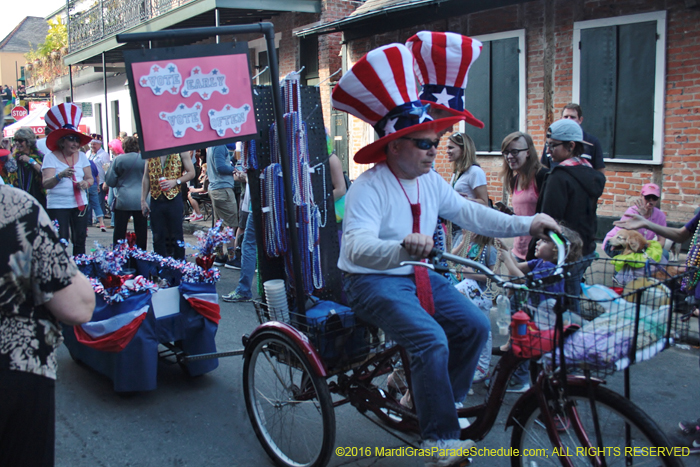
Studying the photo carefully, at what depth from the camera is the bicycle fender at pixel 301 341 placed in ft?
10.2

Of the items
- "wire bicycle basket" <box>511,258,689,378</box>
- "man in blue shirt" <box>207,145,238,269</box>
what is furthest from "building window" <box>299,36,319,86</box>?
"wire bicycle basket" <box>511,258,689,378</box>

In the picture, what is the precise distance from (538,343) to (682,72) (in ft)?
24.8

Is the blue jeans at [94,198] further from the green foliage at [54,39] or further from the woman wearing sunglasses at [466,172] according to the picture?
the green foliage at [54,39]

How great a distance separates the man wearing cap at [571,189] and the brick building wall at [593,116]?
16.7 ft

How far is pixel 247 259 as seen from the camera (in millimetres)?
7027

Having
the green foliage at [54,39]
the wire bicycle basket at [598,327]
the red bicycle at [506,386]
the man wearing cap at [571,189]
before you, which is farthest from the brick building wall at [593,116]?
the green foliage at [54,39]

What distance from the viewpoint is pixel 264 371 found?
12.1ft

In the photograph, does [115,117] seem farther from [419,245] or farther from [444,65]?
[419,245]

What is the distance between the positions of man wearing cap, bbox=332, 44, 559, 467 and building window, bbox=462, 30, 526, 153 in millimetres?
8039

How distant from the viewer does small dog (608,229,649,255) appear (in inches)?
198

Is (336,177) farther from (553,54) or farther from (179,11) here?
(179,11)

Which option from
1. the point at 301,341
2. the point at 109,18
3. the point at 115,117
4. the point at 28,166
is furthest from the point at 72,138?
the point at 115,117

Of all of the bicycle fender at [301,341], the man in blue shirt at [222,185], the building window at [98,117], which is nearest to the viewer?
the bicycle fender at [301,341]

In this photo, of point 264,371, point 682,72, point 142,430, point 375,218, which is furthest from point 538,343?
point 682,72
